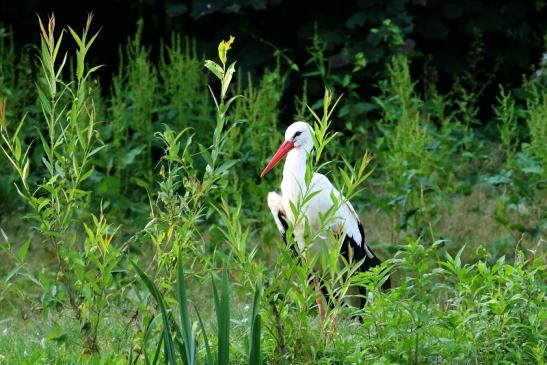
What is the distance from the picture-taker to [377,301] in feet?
13.8

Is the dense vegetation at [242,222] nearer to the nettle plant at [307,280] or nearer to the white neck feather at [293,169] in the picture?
the nettle plant at [307,280]

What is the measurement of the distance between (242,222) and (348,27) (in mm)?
1803

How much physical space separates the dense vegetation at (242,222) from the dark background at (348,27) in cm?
13

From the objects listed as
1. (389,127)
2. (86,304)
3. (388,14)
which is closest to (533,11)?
(388,14)

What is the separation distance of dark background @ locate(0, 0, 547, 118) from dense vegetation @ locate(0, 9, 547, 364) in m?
0.13

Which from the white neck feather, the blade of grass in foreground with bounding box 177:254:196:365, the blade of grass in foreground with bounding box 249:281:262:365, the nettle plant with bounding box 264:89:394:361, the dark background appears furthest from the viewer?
the dark background

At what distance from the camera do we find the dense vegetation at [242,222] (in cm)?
402

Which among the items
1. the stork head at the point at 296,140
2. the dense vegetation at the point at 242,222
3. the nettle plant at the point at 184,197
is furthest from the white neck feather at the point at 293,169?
the nettle plant at the point at 184,197

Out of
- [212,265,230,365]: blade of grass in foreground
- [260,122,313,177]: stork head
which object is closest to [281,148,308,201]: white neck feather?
[260,122,313,177]: stork head

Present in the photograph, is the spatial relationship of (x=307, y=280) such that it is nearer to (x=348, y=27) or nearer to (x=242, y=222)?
(x=242, y=222)

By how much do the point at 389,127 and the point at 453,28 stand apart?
1.52m

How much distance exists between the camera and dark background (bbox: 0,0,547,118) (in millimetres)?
7984

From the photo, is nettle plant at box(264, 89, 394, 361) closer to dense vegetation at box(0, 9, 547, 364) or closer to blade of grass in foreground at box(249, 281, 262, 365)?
dense vegetation at box(0, 9, 547, 364)

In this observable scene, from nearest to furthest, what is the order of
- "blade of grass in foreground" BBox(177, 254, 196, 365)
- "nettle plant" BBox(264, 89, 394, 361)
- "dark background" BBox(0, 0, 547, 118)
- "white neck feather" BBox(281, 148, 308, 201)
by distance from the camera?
"blade of grass in foreground" BBox(177, 254, 196, 365)
"nettle plant" BBox(264, 89, 394, 361)
"white neck feather" BBox(281, 148, 308, 201)
"dark background" BBox(0, 0, 547, 118)
